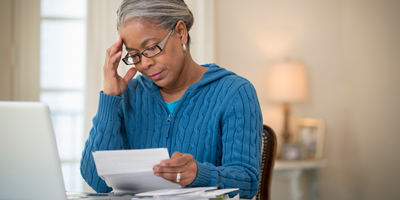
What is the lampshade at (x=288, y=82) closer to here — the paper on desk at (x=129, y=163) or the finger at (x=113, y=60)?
the finger at (x=113, y=60)

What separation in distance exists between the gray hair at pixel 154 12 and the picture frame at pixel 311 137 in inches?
79.6

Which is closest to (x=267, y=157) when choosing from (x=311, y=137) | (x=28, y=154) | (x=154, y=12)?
(x=154, y=12)

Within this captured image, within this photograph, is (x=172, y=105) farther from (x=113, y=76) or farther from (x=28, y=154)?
(x=28, y=154)

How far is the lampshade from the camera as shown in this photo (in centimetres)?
269

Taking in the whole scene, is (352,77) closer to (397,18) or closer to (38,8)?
(397,18)

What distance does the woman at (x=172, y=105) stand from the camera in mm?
1057

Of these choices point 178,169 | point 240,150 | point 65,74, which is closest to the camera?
point 178,169

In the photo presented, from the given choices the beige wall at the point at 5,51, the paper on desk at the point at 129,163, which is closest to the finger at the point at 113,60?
the paper on desk at the point at 129,163

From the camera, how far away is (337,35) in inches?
118

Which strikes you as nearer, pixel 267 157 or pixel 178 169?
pixel 178 169

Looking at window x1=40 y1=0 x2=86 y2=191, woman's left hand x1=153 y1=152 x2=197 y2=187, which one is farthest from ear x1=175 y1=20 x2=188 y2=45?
window x1=40 y1=0 x2=86 y2=191

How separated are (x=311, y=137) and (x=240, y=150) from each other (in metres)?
Result: 2.03

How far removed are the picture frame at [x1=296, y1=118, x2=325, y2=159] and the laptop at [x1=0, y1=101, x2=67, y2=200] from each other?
248cm

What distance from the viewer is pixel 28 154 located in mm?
601
